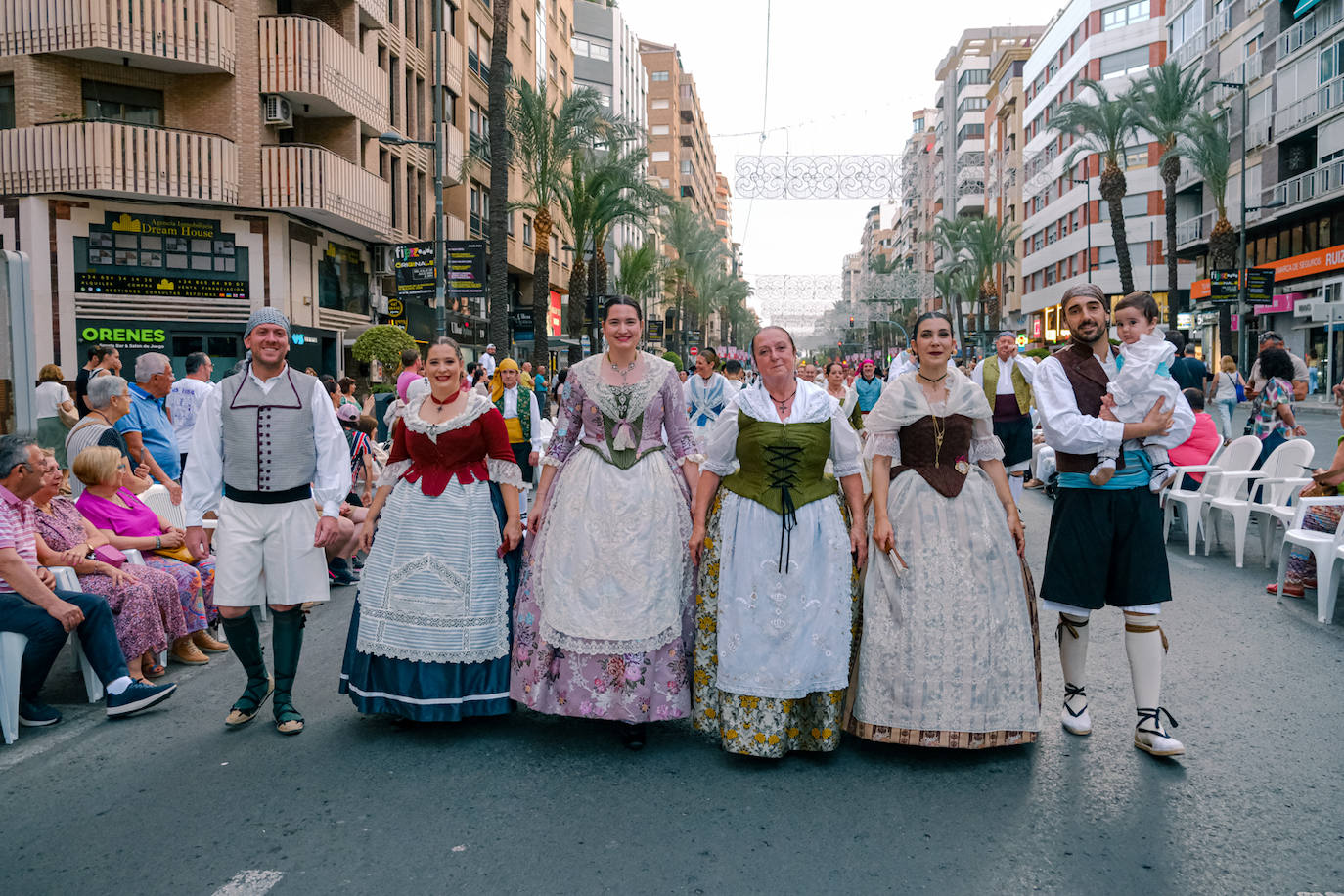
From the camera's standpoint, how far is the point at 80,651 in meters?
5.39

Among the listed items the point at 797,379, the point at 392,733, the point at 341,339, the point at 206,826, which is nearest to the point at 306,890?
the point at 206,826

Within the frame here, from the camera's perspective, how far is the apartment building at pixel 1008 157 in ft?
227

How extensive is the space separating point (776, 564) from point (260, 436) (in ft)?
8.28

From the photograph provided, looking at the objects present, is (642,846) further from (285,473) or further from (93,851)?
(285,473)

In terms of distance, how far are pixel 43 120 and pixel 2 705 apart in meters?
18.7

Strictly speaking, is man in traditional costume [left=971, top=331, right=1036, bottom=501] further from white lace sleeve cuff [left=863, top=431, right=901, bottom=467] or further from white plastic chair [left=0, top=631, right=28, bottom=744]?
white plastic chair [left=0, top=631, right=28, bottom=744]

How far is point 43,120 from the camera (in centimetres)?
1944

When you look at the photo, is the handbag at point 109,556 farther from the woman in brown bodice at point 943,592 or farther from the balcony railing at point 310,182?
the balcony railing at point 310,182

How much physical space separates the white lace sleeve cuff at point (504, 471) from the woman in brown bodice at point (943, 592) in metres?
1.72

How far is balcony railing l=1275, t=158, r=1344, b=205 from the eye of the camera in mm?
31766

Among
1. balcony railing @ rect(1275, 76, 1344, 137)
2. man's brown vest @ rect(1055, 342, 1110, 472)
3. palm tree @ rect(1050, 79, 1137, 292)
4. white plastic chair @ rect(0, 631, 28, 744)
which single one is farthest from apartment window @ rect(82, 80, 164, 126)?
balcony railing @ rect(1275, 76, 1344, 137)

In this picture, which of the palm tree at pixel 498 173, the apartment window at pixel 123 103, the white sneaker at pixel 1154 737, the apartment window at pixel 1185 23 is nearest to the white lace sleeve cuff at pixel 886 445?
the white sneaker at pixel 1154 737

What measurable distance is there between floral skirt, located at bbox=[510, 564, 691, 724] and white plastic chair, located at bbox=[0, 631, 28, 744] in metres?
2.44

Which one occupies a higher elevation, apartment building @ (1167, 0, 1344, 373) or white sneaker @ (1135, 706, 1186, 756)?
apartment building @ (1167, 0, 1344, 373)
